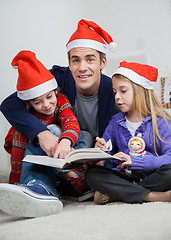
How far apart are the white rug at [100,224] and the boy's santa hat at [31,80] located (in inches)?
24.5

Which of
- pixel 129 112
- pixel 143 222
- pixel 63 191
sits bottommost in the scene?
pixel 63 191

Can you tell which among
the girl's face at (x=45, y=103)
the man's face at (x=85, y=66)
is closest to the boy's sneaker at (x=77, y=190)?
the girl's face at (x=45, y=103)

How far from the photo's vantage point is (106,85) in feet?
5.69

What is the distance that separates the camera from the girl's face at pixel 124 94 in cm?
147

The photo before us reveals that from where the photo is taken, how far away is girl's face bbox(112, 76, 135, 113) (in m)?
1.47

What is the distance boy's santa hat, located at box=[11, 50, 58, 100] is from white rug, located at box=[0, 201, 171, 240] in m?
0.62

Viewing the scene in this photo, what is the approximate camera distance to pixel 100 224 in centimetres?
91

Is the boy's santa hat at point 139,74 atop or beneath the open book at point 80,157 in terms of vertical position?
atop

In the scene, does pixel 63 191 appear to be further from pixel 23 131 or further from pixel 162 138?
pixel 162 138

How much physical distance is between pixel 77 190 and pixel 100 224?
1.67 feet

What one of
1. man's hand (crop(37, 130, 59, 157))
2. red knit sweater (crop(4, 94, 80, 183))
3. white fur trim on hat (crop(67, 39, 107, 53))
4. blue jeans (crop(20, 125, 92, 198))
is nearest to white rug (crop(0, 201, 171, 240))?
blue jeans (crop(20, 125, 92, 198))

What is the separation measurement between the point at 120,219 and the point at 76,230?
0.15 metres

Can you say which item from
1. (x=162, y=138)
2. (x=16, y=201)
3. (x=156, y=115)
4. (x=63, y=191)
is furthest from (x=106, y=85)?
(x=16, y=201)

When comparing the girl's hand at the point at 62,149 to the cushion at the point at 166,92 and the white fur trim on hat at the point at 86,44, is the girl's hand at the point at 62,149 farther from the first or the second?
the cushion at the point at 166,92
